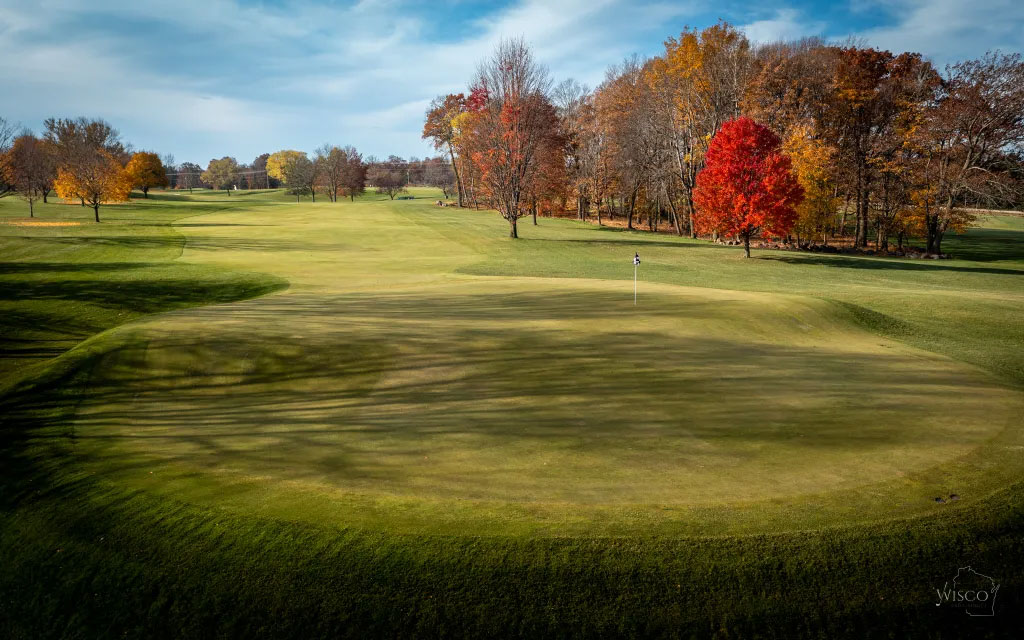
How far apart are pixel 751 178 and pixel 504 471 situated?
34697 mm

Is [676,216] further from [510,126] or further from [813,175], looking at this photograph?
[510,126]

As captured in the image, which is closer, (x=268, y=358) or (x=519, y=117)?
(x=268, y=358)

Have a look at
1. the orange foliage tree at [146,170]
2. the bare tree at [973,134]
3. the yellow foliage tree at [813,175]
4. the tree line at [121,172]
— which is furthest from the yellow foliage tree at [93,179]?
the bare tree at [973,134]

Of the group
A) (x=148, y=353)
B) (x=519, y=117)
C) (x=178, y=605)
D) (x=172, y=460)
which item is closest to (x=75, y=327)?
(x=148, y=353)

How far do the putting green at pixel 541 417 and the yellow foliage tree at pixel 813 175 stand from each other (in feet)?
121

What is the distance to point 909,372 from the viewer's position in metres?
12.5

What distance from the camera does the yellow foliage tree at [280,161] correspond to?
156750 millimetres

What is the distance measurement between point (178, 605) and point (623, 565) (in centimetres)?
413

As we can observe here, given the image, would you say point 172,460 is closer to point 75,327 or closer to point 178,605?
point 178,605

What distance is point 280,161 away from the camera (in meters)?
160

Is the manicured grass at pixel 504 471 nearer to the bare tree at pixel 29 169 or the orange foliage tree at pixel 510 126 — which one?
the orange foliage tree at pixel 510 126

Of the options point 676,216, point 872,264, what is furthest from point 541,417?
point 676,216

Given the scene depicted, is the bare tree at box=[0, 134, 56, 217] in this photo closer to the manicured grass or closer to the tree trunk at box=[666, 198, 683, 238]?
the manicured grass

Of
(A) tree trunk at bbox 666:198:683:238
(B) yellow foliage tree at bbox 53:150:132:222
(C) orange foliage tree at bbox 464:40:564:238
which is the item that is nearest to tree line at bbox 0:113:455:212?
(B) yellow foliage tree at bbox 53:150:132:222
